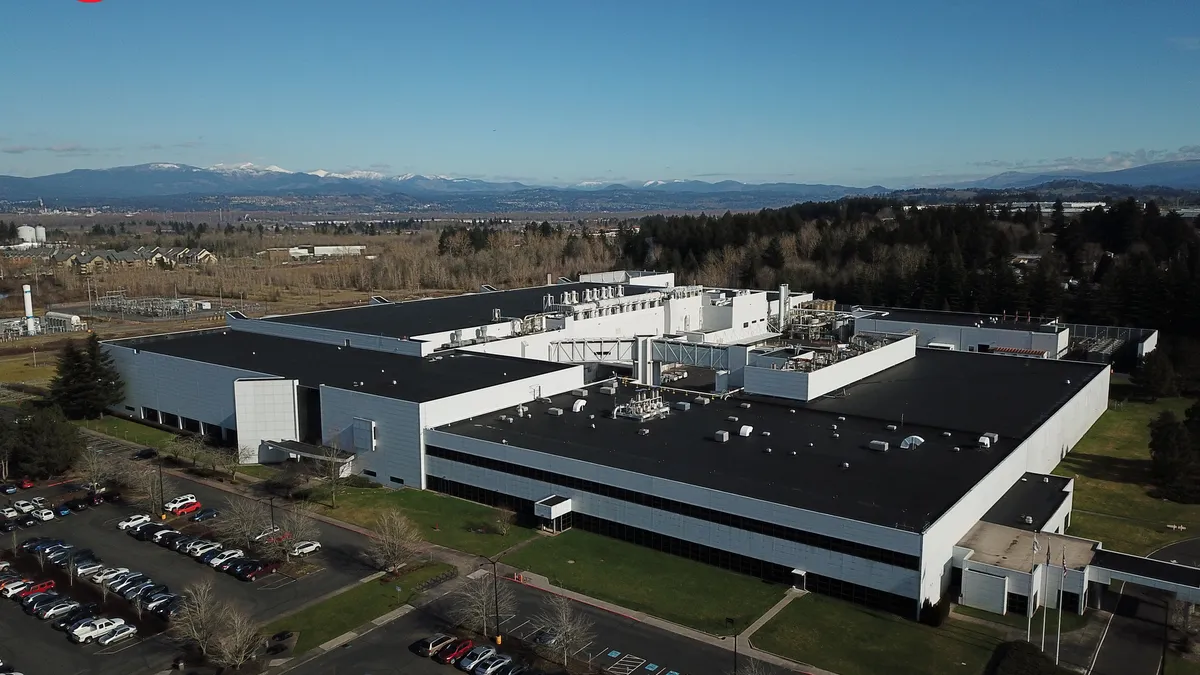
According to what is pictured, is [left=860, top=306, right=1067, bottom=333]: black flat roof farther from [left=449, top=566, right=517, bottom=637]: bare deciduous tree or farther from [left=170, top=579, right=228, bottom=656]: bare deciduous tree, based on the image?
[left=170, top=579, right=228, bottom=656]: bare deciduous tree

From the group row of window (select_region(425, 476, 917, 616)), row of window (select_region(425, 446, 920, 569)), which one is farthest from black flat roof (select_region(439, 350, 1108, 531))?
row of window (select_region(425, 476, 917, 616))

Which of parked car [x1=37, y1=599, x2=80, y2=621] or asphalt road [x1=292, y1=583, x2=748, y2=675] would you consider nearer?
asphalt road [x1=292, y1=583, x2=748, y2=675]

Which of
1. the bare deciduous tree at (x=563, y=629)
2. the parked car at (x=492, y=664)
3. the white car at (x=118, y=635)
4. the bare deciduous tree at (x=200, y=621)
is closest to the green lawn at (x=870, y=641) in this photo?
the bare deciduous tree at (x=563, y=629)

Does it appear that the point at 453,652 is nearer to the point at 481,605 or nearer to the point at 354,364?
the point at 481,605

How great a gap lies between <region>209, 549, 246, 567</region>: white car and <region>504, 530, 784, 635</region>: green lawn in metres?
9.52

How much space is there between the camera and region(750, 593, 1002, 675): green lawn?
2148cm

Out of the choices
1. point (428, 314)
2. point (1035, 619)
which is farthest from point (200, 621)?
point (428, 314)

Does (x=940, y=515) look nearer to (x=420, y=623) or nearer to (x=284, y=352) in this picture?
(x=420, y=623)

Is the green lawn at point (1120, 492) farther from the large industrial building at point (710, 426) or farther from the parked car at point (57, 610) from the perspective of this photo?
the parked car at point (57, 610)

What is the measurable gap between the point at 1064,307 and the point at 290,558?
65.5 m

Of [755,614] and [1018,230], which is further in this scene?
[1018,230]

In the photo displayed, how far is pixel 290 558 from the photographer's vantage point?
2867 centimetres

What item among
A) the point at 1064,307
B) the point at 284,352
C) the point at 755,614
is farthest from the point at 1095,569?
the point at 1064,307

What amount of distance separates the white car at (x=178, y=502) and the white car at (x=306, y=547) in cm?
785
